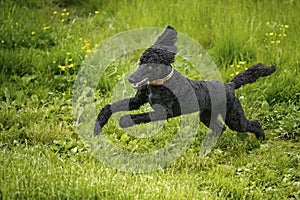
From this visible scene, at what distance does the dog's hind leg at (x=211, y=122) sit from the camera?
14.8ft

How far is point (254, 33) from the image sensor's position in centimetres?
612

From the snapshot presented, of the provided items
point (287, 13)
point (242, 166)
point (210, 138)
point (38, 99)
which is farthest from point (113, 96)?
point (287, 13)

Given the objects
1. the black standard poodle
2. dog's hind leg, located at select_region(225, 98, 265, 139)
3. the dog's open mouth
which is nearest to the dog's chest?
the black standard poodle

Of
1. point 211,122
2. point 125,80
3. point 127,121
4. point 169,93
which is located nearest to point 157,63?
point 169,93

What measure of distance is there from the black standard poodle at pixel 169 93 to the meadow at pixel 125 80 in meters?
0.37

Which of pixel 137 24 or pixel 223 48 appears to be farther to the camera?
pixel 137 24

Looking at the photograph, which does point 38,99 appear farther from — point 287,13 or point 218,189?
point 287,13

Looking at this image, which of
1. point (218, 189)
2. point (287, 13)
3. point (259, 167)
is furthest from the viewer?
point (287, 13)

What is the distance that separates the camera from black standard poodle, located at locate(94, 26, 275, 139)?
3.80 m

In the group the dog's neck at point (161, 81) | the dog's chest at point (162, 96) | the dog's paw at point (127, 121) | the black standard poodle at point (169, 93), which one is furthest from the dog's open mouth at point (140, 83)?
the dog's paw at point (127, 121)

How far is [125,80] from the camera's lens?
18.4 ft

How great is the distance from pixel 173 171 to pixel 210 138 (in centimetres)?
64

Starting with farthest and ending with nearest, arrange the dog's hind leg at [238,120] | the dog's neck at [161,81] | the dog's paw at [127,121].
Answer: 1. the dog's hind leg at [238,120]
2. the dog's paw at [127,121]
3. the dog's neck at [161,81]

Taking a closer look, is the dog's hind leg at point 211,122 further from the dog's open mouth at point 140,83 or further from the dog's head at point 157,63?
the dog's open mouth at point 140,83
